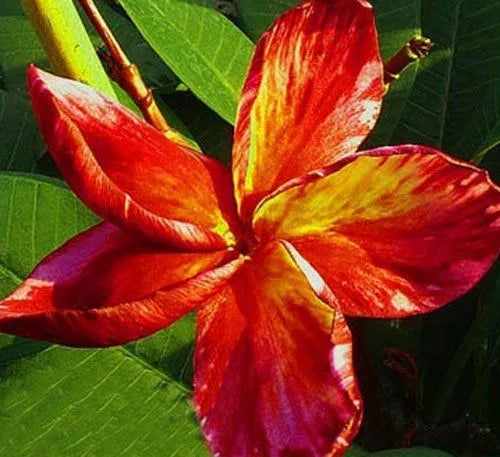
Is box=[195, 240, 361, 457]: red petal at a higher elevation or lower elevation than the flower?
lower

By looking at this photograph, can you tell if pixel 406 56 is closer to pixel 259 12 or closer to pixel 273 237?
pixel 273 237

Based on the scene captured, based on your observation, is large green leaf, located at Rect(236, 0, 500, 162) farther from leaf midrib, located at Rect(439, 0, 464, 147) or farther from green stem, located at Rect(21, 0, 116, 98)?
green stem, located at Rect(21, 0, 116, 98)

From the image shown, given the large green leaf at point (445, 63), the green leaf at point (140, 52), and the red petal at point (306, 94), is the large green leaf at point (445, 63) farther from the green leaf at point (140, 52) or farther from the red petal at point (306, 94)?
the red petal at point (306, 94)

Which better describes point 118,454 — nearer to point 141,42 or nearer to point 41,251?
point 41,251

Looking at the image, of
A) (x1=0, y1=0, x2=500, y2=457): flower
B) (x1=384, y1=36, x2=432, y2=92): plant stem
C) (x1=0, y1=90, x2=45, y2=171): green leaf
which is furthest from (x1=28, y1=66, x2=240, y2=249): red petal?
(x1=0, y1=90, x2=45, y2=171): green leaf

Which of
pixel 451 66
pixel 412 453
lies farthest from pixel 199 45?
pixel 412 453

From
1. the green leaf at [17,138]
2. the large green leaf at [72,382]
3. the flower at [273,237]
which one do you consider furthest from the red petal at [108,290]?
the green leaf at [17,138]
